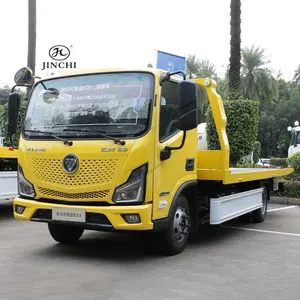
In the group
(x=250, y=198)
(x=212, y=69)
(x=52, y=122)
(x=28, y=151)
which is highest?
(x=212, y=69)

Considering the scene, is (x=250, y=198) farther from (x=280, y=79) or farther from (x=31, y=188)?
(x=280, y=79)

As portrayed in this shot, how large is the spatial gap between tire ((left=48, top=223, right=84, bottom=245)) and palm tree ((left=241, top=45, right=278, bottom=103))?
3456 centimetres

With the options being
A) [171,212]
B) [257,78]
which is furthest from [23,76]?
[257,78]

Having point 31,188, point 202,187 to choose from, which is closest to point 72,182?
point 31,188

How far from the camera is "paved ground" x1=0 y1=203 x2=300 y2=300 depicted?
179 inches

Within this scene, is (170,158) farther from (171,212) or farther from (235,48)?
(235,48)

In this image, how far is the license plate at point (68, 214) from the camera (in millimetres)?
5527

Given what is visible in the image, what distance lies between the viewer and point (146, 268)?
5.44 meters

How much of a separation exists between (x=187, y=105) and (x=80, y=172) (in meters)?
1.53

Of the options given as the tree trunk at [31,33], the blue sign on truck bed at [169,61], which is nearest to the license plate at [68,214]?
the blue sign on truck bed at [169,61]

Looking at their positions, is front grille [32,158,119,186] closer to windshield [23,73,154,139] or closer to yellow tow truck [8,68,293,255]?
yellow tow truck [8,68,293,255]

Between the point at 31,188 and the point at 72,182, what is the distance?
694 mm

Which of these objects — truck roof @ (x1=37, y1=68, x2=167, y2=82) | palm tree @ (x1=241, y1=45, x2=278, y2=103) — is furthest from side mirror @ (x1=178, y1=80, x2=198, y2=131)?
palm tree @ (x1=241, y1=45, x2=278, y2=103)

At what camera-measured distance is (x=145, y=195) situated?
5.42 metres
